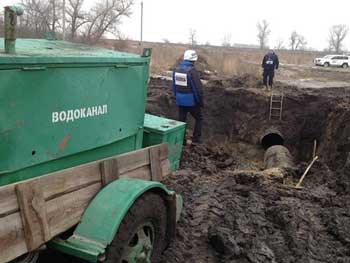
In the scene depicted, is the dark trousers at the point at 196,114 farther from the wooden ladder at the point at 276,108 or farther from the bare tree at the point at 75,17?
the bare tree at the point at 75,17

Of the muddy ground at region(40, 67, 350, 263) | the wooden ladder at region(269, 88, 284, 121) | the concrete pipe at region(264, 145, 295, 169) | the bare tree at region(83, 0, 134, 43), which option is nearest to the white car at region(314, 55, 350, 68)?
the bare tree at region(83, 0, 134, 43)

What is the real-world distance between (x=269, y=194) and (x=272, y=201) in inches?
12.7

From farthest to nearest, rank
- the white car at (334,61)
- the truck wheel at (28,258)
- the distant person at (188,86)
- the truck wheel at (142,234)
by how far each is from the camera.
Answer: the white car at (334,61)
the distant person at (188,86)
the truck wheel at (142,234)
the truck wheel at (28,258)

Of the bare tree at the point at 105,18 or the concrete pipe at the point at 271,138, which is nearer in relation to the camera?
the concrete pipe at the point at 271,138

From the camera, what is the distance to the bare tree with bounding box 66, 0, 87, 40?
30.2 meters

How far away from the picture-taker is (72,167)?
3354 millimetres

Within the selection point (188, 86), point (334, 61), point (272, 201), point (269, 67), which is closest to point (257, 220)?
point (272, 201)

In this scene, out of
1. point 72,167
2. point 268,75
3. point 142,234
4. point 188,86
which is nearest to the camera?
point 72,167

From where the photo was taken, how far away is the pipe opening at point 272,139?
43.4 ft

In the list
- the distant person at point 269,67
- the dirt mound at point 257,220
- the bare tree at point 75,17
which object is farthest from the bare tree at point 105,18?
the dirt mound at point 257,220

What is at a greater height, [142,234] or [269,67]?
[269,67]

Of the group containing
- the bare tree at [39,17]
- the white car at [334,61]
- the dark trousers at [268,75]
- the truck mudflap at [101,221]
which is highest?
the bare tree at [39,17]

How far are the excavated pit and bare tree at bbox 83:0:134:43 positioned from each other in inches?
813

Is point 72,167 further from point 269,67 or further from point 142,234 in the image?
point 269,67
